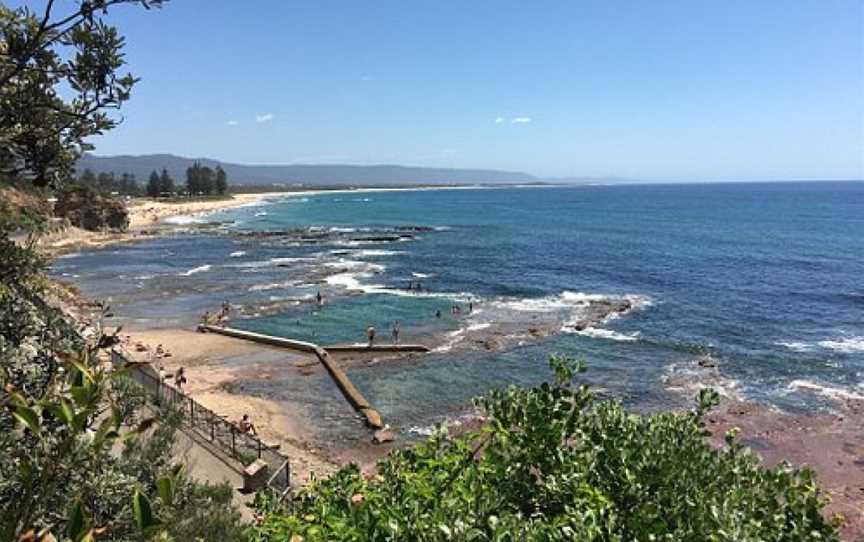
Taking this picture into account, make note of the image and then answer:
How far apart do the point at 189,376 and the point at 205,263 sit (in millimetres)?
42216

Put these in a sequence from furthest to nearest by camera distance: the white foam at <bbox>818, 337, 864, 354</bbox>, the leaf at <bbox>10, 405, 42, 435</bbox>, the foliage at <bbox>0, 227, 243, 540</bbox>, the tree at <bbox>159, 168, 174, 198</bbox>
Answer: the tree at <bbox>159, 168, 174, 198</bbox>
the white foam at <bbox>818, 337, 864, 354</bbox>
the foliage at <bbox>0, 227, 243, 540</bbox>
the leaf at <bbox>10, 405, 42, 435</bbox>

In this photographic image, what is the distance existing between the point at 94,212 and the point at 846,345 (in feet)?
332

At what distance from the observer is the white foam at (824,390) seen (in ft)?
104

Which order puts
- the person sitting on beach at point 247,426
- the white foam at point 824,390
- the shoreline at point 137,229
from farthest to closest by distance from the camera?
the shoreline at point 137,229
the white foam at point 824,390
the person sitting on beach at point 247,426

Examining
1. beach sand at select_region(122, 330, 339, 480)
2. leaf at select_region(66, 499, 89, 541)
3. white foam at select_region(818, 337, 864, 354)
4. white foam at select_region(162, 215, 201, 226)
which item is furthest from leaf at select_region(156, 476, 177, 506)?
white foam at select_region(162, 215, 201, 226)

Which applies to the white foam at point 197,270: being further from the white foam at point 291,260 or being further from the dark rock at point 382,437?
the dark rock at point 382,437

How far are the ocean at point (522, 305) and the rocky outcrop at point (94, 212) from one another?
44.4 feet

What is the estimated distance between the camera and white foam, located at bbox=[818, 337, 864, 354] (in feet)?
127

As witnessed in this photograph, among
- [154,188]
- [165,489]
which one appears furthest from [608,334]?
[154,188]

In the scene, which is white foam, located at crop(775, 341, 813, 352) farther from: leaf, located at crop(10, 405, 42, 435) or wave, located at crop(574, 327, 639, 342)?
leaf, located at crop(10, 405, 42, 435)

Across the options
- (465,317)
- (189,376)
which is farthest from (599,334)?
(189,376)

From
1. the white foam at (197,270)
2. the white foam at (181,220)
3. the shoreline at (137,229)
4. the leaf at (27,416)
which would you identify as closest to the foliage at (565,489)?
the leaf at (27,416)

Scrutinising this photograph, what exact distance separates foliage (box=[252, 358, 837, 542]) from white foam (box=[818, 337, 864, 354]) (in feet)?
126

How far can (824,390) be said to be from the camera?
32.4m
